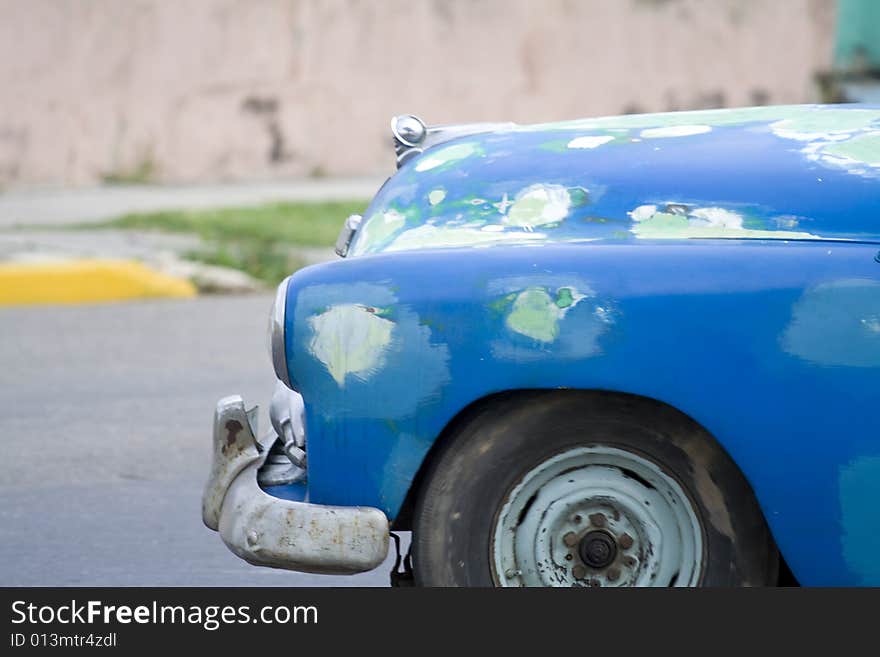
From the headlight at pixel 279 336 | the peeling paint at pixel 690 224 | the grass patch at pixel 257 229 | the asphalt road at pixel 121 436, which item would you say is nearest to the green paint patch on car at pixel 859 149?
the peeling paint at pixel 690 224

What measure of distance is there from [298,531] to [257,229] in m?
7.83

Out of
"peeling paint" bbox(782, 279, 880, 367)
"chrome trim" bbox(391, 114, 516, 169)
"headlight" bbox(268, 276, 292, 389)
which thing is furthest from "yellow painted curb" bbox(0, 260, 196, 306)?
"peeling paint" bbox(782, 279, 880, 367)

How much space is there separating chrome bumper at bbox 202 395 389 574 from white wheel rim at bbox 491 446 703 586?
289 millimetres

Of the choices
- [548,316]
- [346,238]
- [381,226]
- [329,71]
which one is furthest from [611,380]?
[329,71]

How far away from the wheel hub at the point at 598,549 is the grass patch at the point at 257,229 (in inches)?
259

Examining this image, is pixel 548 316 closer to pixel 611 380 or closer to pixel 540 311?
pixel 540 311

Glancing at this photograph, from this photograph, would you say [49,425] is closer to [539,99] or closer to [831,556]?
[831,556]

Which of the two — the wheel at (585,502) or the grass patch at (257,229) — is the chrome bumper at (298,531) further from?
the grass patch at (257,229)

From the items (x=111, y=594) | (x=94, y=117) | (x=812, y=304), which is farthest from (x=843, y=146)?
(x=94, y=117)

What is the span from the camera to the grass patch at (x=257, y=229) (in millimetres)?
A: 10180

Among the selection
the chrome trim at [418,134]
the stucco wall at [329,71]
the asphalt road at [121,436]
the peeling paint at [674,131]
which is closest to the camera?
the peeling paint at [674,131]

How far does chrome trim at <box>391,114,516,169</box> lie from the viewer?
4.28 m

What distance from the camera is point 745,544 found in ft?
11.2

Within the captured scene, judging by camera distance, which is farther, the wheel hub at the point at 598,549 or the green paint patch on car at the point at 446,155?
the green paint patch on car at the point at 446,155
